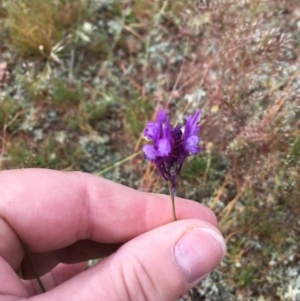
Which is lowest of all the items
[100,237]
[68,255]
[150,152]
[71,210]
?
[68,255]

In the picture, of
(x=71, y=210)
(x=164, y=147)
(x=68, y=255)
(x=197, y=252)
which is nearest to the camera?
(x=164, y=147)

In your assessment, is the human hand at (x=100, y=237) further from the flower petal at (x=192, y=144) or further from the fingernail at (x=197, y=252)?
the flower petal at (x=192, y=144)

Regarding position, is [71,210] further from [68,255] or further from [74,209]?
[68,255]

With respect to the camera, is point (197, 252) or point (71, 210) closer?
point (197, 252)

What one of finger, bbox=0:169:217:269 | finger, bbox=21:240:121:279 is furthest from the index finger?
finger, bbox=21:240:121:279

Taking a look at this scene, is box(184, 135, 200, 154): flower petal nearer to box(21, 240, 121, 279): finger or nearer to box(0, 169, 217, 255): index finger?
box(0, 169, 217, 255): index finger

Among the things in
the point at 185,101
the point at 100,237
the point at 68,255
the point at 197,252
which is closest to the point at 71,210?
the point at 100,237

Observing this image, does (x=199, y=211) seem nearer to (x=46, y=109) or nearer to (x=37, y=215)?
(x=37, y=215)
